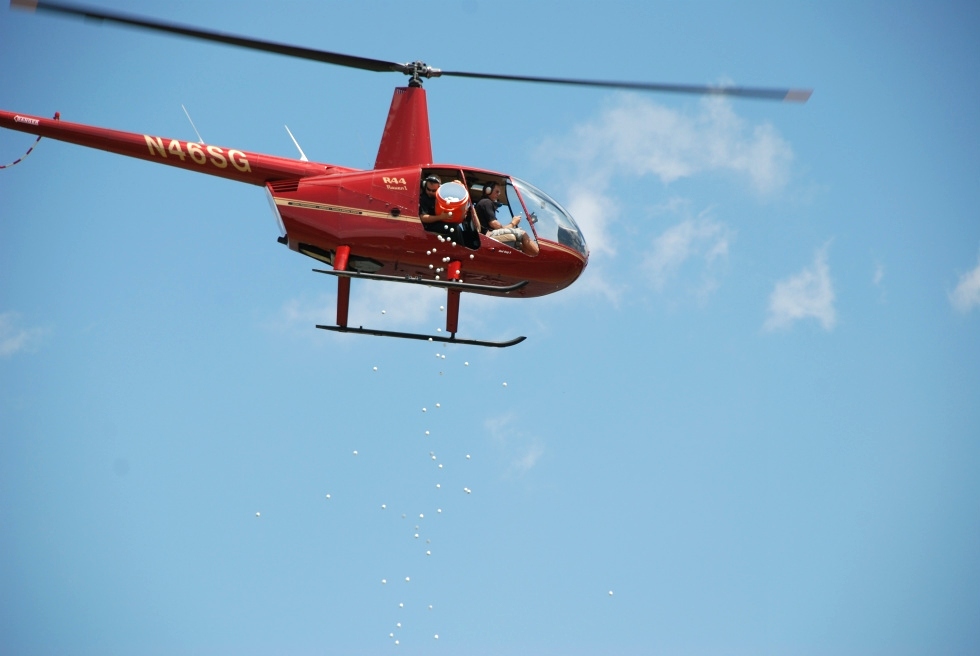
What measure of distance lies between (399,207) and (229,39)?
355 centimetres

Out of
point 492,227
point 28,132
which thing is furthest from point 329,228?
point 28,132

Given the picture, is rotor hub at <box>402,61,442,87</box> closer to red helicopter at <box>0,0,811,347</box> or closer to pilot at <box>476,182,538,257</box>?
red helicopter at <box>0,0,811,347</box>

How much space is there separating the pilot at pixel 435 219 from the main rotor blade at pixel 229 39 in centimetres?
191

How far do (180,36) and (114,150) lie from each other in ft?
10.8

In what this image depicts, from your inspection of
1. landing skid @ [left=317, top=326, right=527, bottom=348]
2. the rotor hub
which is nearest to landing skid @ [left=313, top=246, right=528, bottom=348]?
landing skid @ [left=317, top=326, right=527, bottom=348]

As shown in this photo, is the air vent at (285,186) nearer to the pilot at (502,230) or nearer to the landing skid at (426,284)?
the landing skid at (426,284)

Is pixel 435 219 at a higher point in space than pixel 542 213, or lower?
lower

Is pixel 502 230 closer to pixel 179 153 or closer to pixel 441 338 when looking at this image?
pixel 441 338

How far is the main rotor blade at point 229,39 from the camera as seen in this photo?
1748 centimetres

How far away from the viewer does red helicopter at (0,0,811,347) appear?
20.2 m

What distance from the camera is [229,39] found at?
18578 mm

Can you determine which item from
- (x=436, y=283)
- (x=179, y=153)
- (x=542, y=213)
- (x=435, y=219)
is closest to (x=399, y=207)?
(x=435, y=219)

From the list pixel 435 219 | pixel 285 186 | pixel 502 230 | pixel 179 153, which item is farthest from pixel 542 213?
pixel 179 153

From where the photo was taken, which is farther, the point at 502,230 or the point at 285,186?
the point at 285,186
